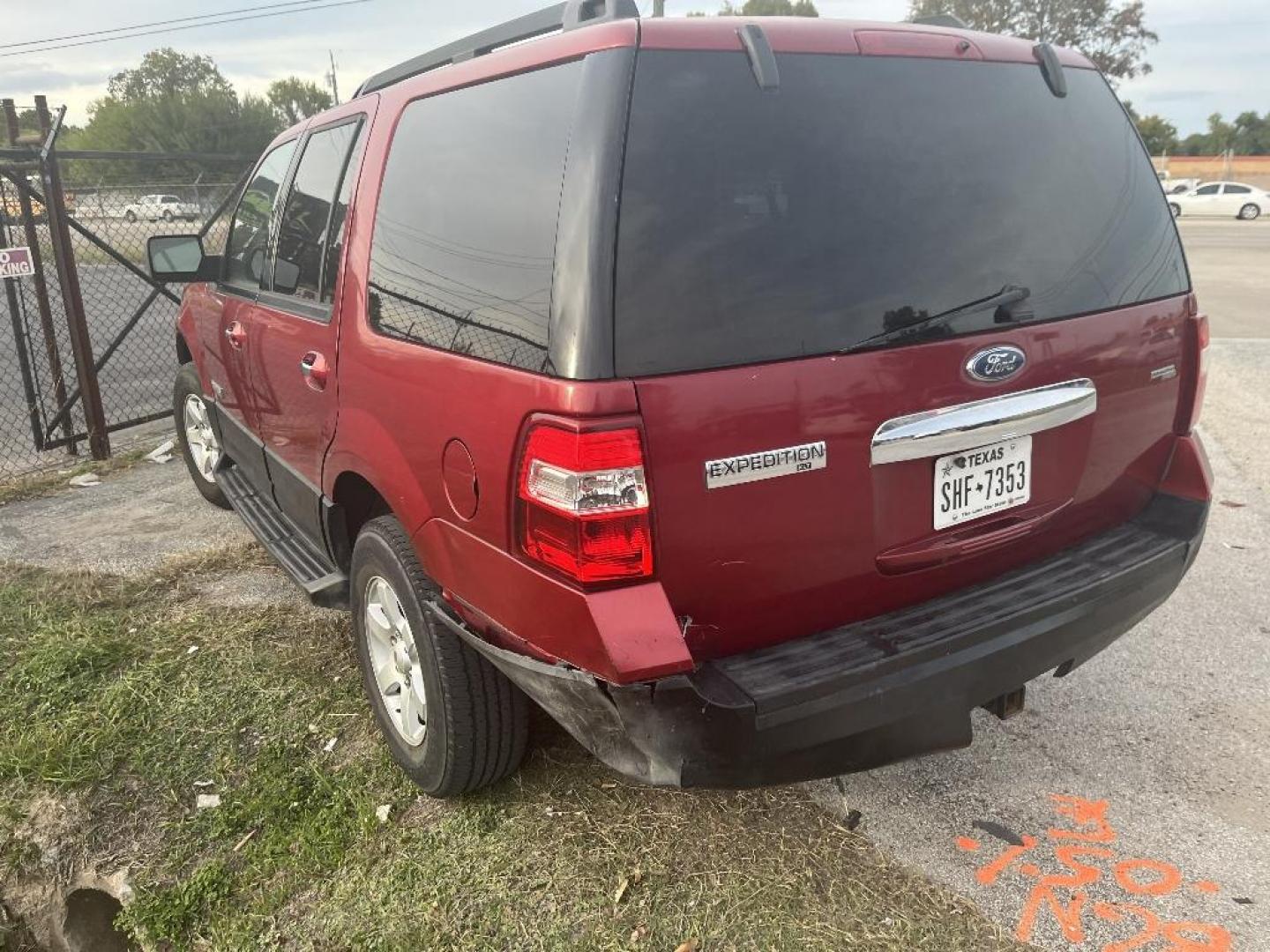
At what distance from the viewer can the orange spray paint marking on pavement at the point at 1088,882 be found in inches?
84.4

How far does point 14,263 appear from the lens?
568cm

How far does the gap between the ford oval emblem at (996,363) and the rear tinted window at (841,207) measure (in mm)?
83

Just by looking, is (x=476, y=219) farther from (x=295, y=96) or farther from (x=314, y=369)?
(x=295, y=96)

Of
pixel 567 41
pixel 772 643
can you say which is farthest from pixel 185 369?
pixel 772 643

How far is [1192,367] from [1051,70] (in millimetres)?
920

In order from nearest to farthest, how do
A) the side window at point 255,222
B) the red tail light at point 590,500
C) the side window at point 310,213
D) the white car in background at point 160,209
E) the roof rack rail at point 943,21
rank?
1. the red tail light at point 590,500
2. the roof rack rail at point 943,21
3. the side window at point 310,213
4. the side window at point 255,222
5. the white car in background at point 160,209

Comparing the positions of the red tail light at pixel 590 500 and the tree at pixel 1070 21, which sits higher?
the tree at pixel 1070 21

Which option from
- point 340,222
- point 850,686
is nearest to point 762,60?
point 850,686

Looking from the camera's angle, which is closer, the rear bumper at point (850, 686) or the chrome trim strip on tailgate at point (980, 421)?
the rear bumper at point (850, 686)

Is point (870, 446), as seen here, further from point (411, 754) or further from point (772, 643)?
point (411, 754)

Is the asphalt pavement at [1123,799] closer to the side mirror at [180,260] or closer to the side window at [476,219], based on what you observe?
the side window at [476,219]

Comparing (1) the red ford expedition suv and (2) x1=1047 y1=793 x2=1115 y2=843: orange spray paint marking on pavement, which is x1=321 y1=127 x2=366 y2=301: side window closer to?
(1) the red ford expedition suv

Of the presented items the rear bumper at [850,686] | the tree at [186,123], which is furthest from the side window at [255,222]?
the tree at [186,123]

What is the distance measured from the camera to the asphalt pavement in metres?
2.23
